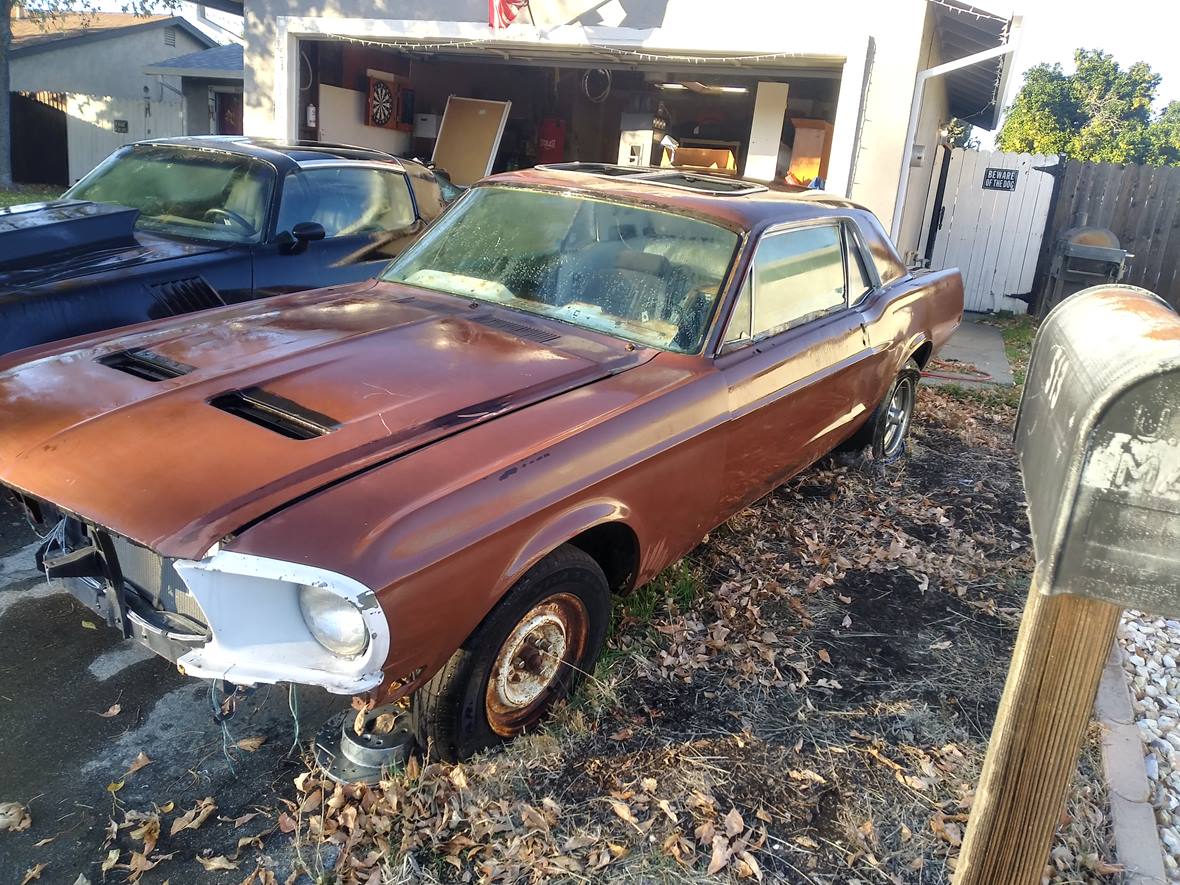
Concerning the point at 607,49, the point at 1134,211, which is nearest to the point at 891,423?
the point at 607,49

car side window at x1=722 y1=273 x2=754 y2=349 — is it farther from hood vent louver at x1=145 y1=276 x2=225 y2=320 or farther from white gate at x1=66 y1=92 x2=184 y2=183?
white gate at x1=66 y1=92 x2=184 y2=183

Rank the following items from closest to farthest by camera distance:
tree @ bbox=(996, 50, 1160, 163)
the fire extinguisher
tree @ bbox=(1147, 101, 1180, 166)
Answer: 1. the fire extinguisher
2. tree @ bbox=(996, 50, 1160, 163)
3. tree @ bbox=(1147, 101, 1180, 166)

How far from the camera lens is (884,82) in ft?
Result: 27.6

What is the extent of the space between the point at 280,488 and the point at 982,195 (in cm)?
1260

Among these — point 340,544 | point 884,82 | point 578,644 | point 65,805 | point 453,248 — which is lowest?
point 65,805

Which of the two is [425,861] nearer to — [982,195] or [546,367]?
[546,367]

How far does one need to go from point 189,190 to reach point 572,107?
9713 mm

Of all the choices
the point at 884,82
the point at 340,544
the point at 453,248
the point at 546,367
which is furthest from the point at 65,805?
the point at 884,82

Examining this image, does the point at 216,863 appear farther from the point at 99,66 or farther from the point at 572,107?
the point at 99,66

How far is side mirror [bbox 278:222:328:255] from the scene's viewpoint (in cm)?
541

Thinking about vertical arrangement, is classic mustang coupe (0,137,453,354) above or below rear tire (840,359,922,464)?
above

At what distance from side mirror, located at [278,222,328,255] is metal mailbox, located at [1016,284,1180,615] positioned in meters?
4.65

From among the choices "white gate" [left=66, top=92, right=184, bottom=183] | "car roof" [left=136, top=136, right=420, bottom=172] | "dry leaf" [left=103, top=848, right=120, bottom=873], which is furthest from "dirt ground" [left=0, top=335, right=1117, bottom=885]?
"white gate" [left=66, top=92, right=184, bottom=183]

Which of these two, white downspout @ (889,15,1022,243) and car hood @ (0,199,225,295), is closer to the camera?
car hood @ (0,199,225,295)
